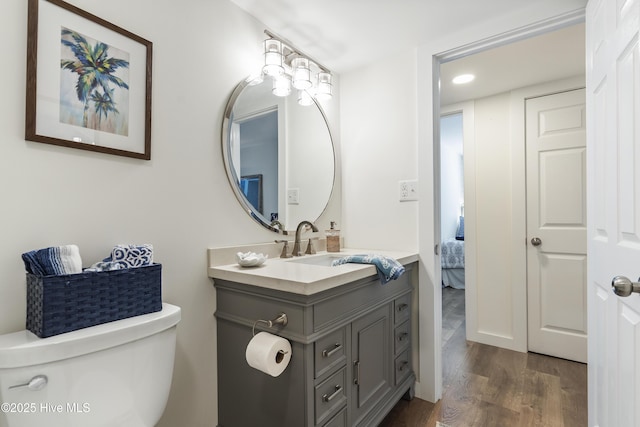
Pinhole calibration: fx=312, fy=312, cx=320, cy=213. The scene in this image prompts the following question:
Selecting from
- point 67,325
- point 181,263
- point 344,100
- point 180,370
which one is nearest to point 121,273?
point 67,325

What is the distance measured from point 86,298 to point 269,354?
550 millimetres

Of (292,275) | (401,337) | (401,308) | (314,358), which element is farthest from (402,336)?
(292,275)

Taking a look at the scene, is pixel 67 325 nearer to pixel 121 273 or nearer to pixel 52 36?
pixel 121 273

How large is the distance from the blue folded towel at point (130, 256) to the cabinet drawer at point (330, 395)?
73 centimetres

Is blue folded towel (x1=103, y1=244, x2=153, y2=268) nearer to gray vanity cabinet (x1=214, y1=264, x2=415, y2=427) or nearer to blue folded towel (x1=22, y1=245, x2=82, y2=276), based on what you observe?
blue folded towel (x1=22, y1=245, x2=82, y2=276)

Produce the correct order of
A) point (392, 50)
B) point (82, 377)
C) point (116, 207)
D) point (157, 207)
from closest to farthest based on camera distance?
1. point (82, 377)
2. point (116, 207)
3. point (157, 207)
4. point (392, 50)

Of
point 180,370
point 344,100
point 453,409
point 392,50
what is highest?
point 392,50

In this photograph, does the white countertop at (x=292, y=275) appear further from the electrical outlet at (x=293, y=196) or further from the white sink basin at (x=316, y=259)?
the electrical outlet at (x=293, y=196)

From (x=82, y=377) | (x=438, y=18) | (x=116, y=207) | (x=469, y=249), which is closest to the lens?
(x=82, y=377)

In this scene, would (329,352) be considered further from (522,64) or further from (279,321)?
(522,64)

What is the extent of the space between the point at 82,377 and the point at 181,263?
1.65ft

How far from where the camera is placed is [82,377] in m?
0.78

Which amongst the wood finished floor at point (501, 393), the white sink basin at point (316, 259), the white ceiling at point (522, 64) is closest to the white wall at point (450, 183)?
the white ceiling at point (522, 64)

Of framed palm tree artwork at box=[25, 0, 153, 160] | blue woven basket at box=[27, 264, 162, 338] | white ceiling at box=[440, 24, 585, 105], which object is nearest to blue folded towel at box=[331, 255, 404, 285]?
blue woven basket at box=[27, 264, 162, 338]
